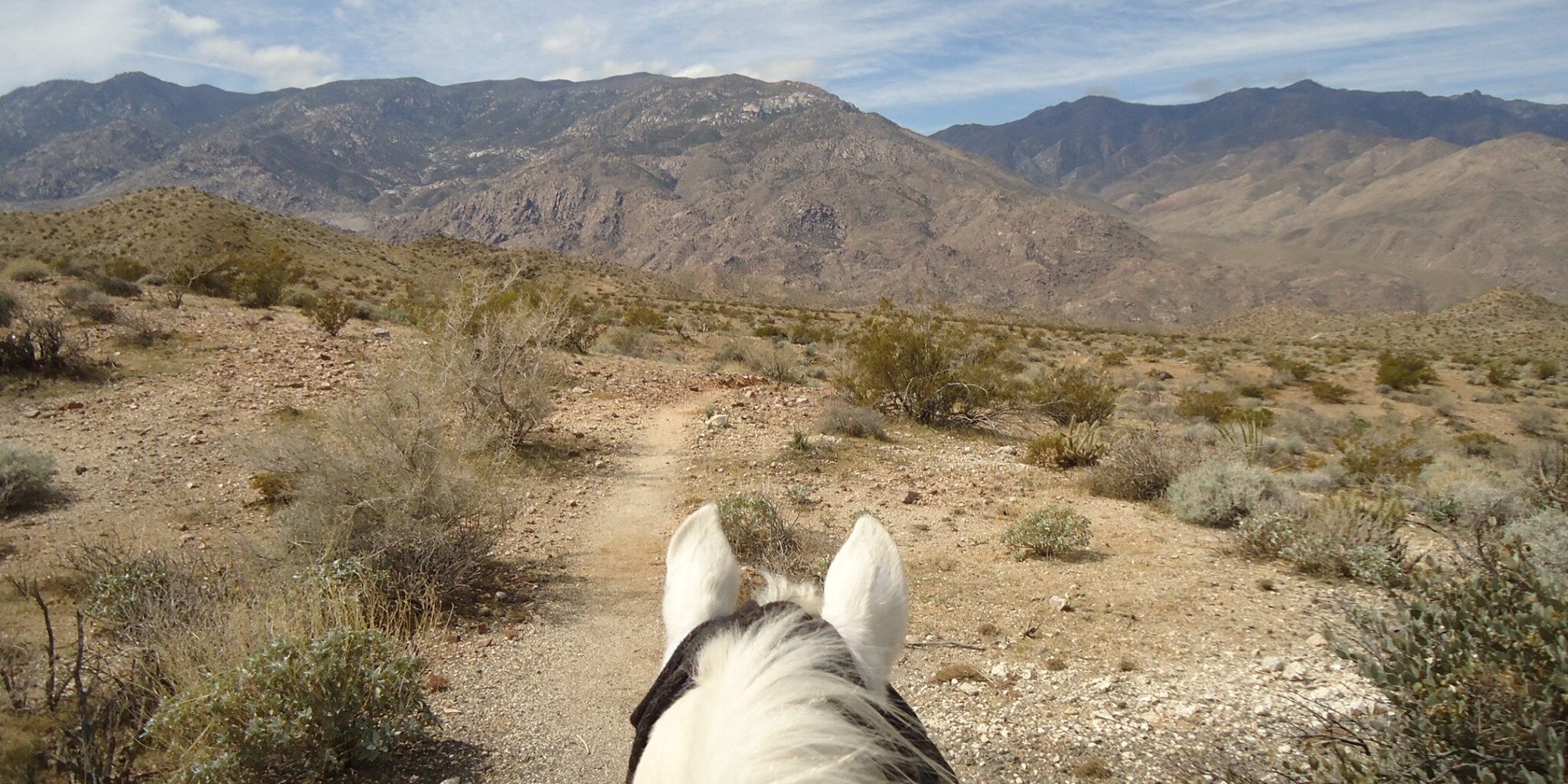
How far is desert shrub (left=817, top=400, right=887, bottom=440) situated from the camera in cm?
986

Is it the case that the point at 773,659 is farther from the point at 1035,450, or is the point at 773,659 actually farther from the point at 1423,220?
the point at 1423,220

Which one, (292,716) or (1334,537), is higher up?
(292,716)

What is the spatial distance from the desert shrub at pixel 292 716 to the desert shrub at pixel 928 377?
28.0 ft

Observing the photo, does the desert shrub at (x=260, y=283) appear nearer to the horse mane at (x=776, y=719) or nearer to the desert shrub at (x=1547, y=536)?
the horse mane at (x=776, y=719)

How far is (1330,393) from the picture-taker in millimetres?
20328

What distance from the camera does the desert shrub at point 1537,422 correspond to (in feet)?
53.0

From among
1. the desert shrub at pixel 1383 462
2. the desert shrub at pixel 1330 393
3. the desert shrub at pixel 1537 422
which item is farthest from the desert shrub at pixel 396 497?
the desert shrub at pixel 1330 393

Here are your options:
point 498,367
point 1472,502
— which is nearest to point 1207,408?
point 1472,502

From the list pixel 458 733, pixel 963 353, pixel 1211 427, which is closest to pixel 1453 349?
pixel 1211 427

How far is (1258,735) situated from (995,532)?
3311 millimetres

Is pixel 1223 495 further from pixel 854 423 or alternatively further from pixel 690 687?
pixel 690 687

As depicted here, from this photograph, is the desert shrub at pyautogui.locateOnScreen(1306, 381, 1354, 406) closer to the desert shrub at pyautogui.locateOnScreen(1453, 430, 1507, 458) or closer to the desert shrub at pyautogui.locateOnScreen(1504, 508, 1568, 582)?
the desert shrub at pyautogui.locateOnScreen(1453, 430, 1507, 458)

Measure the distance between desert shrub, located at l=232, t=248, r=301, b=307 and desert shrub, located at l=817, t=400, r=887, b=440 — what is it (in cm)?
1457

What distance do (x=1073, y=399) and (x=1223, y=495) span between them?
16.0 feet
